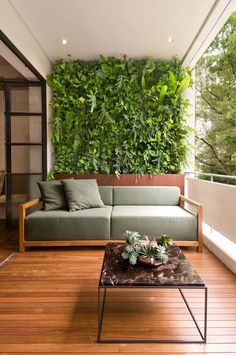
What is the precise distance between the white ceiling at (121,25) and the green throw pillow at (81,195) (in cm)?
202

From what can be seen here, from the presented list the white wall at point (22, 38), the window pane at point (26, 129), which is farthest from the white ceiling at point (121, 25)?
the window pane at point (26, 129)

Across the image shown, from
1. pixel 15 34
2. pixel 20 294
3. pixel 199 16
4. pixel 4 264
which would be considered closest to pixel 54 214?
pixel 4 264

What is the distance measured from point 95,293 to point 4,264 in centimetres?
121

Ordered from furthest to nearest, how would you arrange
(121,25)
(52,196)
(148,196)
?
(148,196)
(52,196)
(121,25)

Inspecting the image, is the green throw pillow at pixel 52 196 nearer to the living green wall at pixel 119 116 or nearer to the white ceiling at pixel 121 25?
the living green wall at pixel 119 116

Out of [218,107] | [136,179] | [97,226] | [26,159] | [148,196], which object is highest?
[218,107]

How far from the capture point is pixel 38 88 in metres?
4.19

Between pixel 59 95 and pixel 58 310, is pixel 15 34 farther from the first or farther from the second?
pixel 58 310

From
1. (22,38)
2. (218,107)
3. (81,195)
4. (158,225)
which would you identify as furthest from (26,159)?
(218,107)

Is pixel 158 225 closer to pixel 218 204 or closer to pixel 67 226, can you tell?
pixel 218 204

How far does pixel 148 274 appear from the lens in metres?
1.73

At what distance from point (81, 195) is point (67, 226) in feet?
1.69

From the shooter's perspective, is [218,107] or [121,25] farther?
[218,107]

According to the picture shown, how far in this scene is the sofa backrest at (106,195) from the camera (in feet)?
13.1
